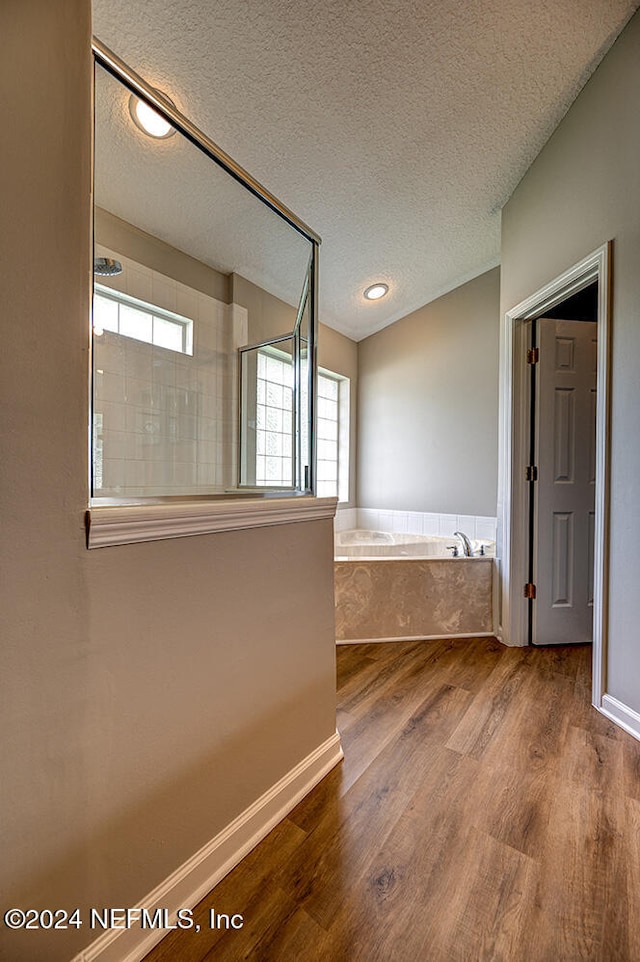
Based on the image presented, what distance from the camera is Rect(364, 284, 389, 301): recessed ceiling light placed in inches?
135

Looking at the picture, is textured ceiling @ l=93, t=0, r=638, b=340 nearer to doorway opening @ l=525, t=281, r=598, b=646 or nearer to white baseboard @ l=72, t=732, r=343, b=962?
doorway opening @ l=525, t=281, r=598, b=646

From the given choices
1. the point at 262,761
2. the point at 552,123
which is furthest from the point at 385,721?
the point at 552,123

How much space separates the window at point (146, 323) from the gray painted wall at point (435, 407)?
2153 mm

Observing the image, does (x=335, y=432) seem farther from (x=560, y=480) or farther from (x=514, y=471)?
(x=560, y=480)

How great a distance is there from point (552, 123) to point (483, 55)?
67cm

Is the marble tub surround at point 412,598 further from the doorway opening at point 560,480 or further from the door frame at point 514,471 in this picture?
the doorway opening at point 560,480

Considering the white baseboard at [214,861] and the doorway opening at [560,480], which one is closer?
the white baseboard at [214,861]

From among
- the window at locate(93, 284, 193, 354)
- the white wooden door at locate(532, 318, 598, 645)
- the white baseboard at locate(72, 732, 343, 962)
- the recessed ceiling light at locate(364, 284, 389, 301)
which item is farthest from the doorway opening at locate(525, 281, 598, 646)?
the window at locate(93, 284, 193, 354)

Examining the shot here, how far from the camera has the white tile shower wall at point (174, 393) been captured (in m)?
1.92

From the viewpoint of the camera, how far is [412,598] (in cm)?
272

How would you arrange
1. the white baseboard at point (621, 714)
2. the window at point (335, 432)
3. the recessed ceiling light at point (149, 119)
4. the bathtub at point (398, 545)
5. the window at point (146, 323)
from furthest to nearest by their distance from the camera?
the window at point (335, 432)
the bathtub at point (398, 545)
the window at point (146, 323)
the white baseboard at point (621, 714)
the recessed ceiling light at point (149, 119)

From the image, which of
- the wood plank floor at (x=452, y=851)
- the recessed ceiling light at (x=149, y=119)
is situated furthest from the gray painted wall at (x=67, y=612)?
the recessed ceiling light at (x=149, y=119)

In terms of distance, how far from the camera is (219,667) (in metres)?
1.12

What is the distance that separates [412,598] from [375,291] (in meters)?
2.40
